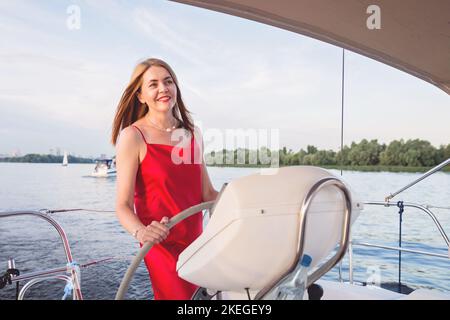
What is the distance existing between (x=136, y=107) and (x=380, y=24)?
1.49m

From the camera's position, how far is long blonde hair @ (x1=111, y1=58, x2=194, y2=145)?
1299 millimetres

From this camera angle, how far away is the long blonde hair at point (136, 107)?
1.30m

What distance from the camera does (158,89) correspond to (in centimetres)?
128

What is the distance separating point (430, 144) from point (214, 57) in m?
3.61

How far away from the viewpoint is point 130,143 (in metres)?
1.18

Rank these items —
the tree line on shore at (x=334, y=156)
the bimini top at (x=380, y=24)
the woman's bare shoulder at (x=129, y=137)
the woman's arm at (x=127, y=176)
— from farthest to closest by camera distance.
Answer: the tree line on shore at (x=334, y=156) → the bimini top at (x=380, y=24) → the woman's bare shoulder at (x=129, y=137) → the woman's arm at (x=127, y=176)

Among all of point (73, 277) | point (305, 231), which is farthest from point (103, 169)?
point (305, 231)

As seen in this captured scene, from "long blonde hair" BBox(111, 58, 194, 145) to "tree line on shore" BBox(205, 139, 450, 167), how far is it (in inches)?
8.0

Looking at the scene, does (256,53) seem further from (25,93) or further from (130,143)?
(130,143)

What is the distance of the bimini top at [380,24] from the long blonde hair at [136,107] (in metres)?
0.97

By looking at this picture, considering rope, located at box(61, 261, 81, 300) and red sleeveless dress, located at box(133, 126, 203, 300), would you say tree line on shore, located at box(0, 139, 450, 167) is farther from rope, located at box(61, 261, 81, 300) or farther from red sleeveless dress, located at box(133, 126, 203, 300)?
rope, located at box(61, 261, 81, 300)

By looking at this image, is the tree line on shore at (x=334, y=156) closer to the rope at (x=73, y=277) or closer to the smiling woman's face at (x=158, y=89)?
the smiling woman's face at (x=158, y=89)

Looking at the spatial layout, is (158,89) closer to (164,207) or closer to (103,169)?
(164,207)

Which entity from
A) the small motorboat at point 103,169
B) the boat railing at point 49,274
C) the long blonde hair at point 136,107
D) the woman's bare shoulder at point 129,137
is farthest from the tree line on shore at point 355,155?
the small motorboat at point 103,169
